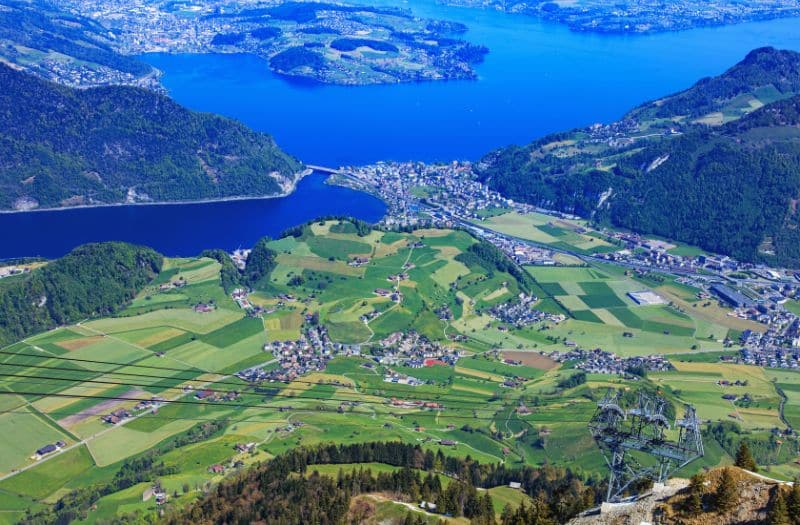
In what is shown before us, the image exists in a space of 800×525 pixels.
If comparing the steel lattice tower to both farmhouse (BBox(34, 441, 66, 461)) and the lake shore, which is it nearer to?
farmhouse (BBox(34, 441, 66, 461))

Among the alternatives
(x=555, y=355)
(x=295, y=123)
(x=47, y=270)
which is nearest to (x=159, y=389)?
(x=47, y=270)

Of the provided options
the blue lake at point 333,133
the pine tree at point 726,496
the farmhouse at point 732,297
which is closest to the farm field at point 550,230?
the farmhouse at point 732,297

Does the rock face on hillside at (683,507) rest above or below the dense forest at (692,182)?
above

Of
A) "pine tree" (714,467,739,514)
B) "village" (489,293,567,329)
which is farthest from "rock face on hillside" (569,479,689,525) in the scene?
"village" (489,293,567,329)

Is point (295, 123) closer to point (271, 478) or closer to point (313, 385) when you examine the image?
point (313, 385)

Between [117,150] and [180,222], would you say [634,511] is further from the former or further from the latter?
[117,150]

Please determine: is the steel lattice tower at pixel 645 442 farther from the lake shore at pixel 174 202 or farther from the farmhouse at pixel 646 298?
the lake shore at pixel 174 202
